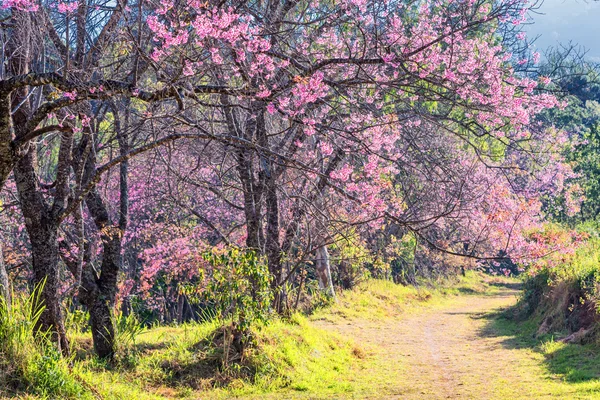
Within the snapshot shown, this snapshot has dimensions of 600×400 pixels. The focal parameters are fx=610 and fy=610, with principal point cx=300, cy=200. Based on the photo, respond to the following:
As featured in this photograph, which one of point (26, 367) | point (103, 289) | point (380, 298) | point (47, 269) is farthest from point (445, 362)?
point (380, 298)

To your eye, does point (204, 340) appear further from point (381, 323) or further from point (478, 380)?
point (381, 323)

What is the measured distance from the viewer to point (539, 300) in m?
14.6

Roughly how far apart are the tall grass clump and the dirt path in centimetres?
391

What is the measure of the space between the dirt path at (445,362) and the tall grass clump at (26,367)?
391 centimetres

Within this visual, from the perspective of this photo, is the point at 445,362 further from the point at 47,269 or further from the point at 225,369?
the point at 47,269

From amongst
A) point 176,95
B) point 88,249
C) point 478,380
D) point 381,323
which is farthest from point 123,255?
point 176,95

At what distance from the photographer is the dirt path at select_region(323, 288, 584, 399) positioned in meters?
8.03

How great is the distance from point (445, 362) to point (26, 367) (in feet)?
23.6

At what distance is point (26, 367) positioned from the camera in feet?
17.7

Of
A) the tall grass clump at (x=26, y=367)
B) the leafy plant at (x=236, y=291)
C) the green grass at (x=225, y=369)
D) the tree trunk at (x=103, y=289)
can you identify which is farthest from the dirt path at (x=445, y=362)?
the tall grass clump at (x=26, y=367)

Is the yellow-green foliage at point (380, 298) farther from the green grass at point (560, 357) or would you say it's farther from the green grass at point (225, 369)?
the green grass at point (225, 369)

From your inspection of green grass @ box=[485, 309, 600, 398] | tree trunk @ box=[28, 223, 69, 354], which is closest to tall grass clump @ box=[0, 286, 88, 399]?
tree trunk @ box=[28, 223, 69, 354]

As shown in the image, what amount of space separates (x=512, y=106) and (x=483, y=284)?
2396 centimetres

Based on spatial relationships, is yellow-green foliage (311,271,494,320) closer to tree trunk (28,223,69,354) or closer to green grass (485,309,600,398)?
green grass (485,309,600,398)
